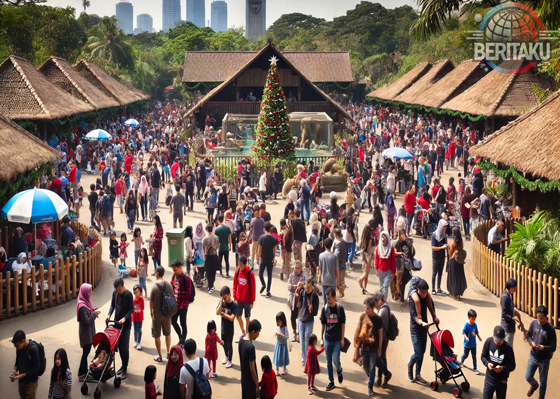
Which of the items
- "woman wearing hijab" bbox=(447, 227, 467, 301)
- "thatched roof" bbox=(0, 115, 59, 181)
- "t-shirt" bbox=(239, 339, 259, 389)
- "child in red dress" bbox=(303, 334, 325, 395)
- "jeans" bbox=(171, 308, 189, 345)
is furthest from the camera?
"thatched roof" bbox=(0, 115, 59, 181)

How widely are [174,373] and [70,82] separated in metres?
33.0

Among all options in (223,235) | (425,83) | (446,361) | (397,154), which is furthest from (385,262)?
(425,83)

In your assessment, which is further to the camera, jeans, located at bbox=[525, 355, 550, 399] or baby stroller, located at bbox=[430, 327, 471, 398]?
baby stroller, located at bbox=[430, 327, 471, 398]

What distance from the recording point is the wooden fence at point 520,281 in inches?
435

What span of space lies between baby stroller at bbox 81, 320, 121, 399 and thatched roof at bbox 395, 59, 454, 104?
1353 inches

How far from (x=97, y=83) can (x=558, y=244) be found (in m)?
39.4

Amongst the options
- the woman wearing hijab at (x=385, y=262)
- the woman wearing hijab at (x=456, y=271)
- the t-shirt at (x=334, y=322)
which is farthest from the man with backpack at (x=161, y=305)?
the woman wearing hijab at (x=456, y=271)

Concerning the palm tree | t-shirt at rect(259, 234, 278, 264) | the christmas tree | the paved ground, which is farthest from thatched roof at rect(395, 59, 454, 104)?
the palm tree

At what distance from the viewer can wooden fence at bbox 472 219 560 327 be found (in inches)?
435

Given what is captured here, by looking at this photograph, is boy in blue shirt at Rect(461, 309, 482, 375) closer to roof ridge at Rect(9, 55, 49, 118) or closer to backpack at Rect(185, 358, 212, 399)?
backpack at Rect(185, 358, 212, 399)

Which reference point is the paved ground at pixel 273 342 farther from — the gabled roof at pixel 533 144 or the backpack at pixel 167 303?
the gabled roof at pixel 533 144

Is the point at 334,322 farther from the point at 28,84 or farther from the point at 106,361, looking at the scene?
the point at 28,84

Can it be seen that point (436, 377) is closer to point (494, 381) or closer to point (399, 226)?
point (494, 381)

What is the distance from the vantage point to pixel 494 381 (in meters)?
7.86
